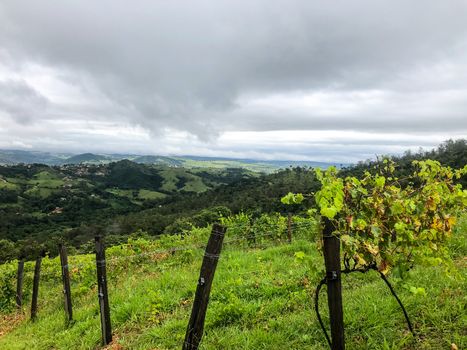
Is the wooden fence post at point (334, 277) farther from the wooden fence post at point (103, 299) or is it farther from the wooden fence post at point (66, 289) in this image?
the wooden fence post at point (66, 289)

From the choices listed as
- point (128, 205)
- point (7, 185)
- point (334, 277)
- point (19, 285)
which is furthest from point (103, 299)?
point (7, 185)

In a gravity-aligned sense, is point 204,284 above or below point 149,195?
above

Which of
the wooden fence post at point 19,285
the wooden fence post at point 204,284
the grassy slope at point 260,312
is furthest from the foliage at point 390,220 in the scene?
the wooden fence post at point 19,285

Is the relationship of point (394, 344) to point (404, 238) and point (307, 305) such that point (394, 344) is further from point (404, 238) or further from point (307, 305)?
point (307, 305)

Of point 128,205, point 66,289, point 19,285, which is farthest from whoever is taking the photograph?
point 128,205

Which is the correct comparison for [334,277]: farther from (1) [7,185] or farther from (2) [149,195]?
(1) [7,185]

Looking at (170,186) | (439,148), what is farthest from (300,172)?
(170,186)

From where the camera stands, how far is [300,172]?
12362 cm

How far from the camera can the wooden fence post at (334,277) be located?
3.71m

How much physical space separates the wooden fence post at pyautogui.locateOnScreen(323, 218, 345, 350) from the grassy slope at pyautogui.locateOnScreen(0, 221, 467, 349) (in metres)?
0.23

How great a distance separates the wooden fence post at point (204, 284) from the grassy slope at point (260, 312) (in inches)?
26.5

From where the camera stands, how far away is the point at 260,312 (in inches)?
239

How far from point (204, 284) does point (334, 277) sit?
1.76 meters

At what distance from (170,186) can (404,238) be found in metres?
198
